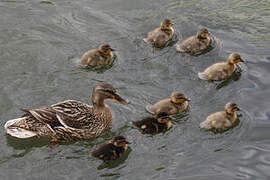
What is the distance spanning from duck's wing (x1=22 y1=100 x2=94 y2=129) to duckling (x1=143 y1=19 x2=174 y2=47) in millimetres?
1905

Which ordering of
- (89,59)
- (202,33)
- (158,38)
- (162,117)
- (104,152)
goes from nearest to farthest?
(104,152)
(162,117)
(89,59)
(202,33)
(158,38)

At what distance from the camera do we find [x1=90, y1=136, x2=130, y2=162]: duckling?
4.64m

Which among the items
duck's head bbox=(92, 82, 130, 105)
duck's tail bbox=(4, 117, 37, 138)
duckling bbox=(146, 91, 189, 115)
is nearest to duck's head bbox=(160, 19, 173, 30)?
duckling bbox=(146, 91, 189, 115)

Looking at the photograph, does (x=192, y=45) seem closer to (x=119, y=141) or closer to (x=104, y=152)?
(x=119, y=141)

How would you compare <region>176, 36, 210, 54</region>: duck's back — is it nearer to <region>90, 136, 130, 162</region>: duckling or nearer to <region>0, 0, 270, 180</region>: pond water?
<region>0, 0, 270, 180</region>: pond water

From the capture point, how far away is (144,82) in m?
5.89

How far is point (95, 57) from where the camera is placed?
20.4 feet

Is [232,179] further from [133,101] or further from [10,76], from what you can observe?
[10,76]

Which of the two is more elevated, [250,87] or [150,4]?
[150,4]

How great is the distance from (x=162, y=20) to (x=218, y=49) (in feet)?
3.56

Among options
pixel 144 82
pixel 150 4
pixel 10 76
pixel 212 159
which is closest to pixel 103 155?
pixel 212 159

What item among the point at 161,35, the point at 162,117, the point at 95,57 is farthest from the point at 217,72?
the point at 95,57

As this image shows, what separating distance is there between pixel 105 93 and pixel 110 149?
28.7 inches

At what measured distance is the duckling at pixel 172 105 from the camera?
5301 millimetres
